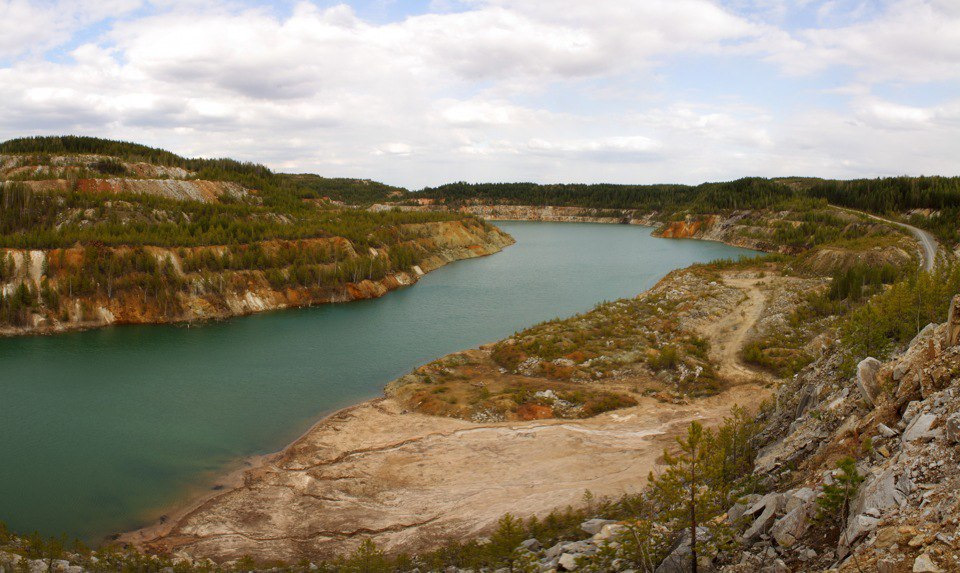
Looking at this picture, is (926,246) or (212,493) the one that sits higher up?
(926,246)

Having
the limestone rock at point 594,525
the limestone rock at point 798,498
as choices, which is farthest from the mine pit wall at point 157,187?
the limestone rock at point 798,498

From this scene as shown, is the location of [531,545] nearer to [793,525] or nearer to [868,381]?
[793,525]

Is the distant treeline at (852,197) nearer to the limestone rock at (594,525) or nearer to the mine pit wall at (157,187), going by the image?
the limestone rock at (594,525)

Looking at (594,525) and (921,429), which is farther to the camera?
(594,525)

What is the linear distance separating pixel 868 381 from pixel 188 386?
3609 cm

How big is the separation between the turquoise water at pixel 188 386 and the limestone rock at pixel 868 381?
23.8 m

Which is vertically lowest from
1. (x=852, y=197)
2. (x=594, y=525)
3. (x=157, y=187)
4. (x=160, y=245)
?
(x=594, y=525)

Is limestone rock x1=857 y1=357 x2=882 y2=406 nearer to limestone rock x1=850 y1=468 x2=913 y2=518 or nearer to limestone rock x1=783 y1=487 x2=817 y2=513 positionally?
limestone rock x1=783 y1=487 x2=817 y2=513

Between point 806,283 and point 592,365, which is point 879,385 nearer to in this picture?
point 592,365

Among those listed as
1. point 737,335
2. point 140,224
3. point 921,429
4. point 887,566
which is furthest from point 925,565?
point 140,224

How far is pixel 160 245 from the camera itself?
59219 mm

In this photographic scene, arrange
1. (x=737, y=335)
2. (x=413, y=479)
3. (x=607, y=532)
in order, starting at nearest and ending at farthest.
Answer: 1. (x=607, y=532)
2. (x=413, y=479)
3. (x=737, y=335)

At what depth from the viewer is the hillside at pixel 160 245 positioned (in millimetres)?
53250

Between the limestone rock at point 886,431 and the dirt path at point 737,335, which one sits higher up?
the limestone rock at point 886,431
